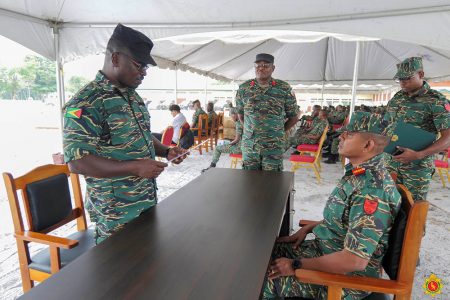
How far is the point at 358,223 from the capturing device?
1125 millimetres

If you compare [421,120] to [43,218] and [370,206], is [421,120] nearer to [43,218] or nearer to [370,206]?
[370,206]

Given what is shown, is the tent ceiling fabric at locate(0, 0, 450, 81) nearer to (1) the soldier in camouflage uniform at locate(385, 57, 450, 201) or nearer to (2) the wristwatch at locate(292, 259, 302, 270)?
(1) the soldier in camouflage uniform at locate(385, 57, 450, 201)

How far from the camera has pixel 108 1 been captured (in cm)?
288

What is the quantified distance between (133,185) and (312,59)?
8.97 meters

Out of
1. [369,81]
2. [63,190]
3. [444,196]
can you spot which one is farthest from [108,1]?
[369,81]

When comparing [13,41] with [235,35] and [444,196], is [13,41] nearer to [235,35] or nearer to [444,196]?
[235,35]

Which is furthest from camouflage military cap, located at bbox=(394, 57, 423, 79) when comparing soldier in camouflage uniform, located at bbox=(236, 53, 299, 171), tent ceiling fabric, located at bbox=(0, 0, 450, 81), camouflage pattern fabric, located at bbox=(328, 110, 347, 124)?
camouflage pattern fabric, located at bbox=(328, 110, 347, 124)

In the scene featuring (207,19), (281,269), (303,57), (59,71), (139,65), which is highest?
(303,57)

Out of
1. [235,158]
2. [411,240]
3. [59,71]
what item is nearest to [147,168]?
[411,240]

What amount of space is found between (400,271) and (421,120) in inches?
62.5

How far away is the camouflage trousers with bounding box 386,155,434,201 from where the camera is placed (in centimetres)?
223

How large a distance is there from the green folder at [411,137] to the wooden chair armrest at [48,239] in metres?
2.07

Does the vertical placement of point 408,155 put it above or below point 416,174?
→ above

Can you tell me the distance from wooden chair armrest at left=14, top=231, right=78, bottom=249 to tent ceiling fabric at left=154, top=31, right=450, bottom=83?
288 centimetres
